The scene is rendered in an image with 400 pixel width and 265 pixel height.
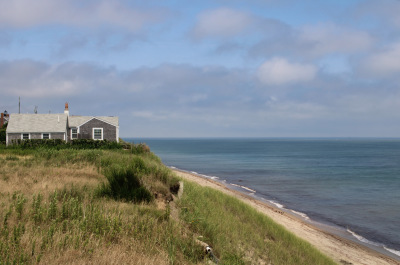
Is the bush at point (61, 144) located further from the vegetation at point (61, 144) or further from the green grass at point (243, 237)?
the green grass at point (243, 237)

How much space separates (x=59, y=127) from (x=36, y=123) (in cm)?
318

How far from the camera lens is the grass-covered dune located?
20.3 ft

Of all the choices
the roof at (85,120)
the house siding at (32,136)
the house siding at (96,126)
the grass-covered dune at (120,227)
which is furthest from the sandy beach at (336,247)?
the house siding at (32,136)

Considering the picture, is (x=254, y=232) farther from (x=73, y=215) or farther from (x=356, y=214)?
(x=356, y=214)

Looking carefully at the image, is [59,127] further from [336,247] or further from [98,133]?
[336,247]

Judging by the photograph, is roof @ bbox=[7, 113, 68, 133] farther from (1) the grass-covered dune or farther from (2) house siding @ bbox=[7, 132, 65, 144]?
(1) the grass-covered dune

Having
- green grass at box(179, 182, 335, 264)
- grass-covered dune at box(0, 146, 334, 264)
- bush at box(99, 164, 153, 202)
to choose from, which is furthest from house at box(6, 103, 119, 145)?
bush at box(99, 164, 153, 202)

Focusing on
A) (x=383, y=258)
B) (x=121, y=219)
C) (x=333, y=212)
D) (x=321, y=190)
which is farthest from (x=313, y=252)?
(x=321, y=190)

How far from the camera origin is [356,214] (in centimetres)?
2725

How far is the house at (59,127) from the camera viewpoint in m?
42.7

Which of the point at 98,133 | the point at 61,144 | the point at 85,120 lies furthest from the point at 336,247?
the point at 85,120

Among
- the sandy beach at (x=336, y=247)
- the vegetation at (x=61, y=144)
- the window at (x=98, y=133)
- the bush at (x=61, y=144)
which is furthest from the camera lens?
the window at (x=98, y=133)

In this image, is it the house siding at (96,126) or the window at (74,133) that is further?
the window at (74,133)

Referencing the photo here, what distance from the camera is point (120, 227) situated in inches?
289
